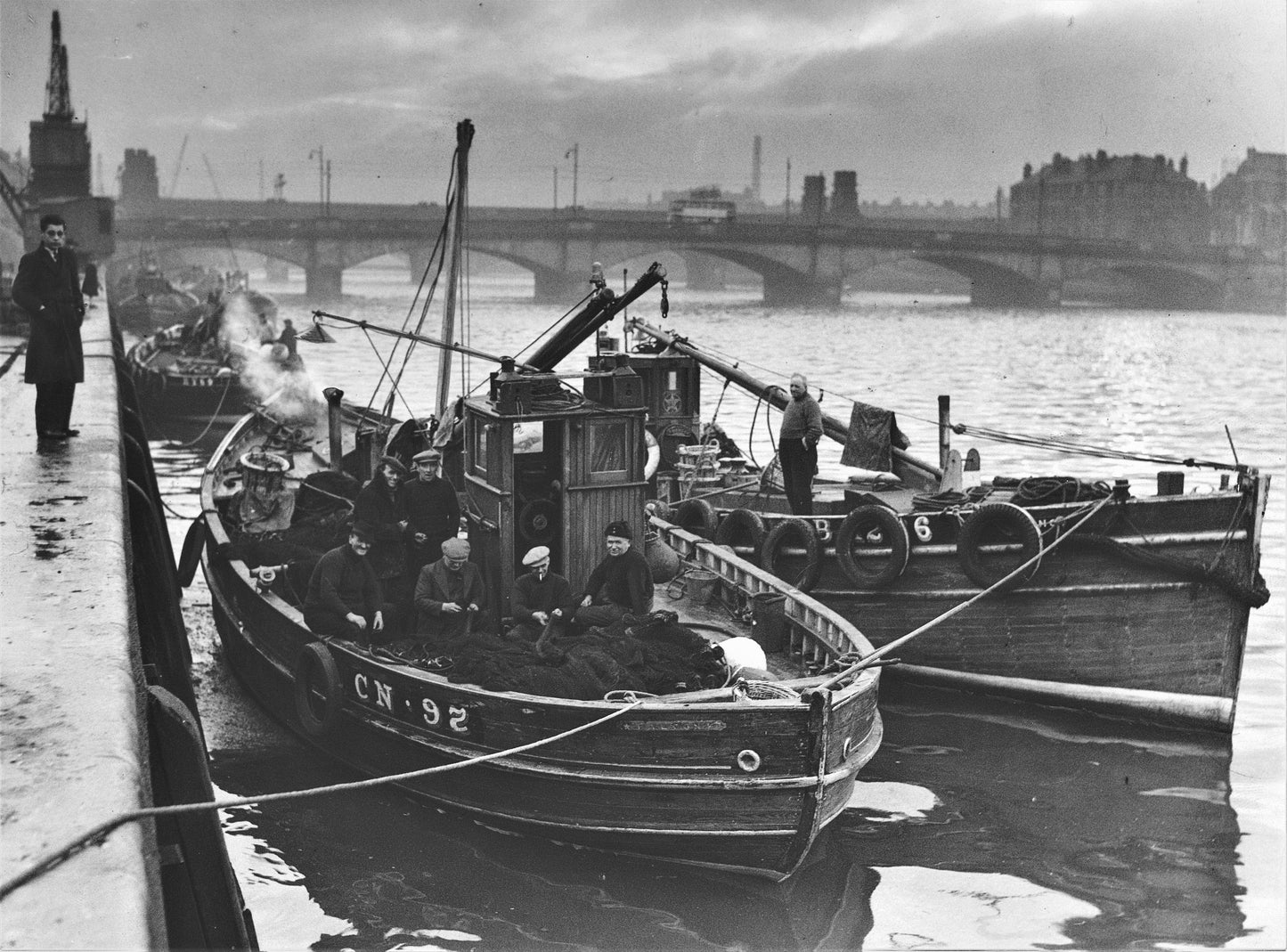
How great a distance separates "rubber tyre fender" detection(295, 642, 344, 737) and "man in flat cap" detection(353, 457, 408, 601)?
967 millimetres

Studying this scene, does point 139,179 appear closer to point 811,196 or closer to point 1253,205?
point 811,196

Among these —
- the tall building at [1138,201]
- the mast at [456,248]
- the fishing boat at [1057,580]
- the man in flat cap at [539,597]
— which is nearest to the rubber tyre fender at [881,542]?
the fishing boat at [1057,580]

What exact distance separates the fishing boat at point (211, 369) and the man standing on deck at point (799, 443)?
20730 millimetres

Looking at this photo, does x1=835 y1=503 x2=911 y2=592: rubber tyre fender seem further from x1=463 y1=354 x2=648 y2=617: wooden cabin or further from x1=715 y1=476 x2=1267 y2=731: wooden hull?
x1=463 y1=354 x2=648 y2=617: wooden cabin

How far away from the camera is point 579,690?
30.2 feet

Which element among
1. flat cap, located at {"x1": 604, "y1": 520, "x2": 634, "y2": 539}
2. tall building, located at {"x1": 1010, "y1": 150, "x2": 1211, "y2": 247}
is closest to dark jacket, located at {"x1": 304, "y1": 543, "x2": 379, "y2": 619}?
flat cap, located at {"x1": 604, "y1": 520, "x2": 634, "y2": 539}

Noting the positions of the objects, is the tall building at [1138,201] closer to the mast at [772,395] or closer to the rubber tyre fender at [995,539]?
the mast at [772,395]

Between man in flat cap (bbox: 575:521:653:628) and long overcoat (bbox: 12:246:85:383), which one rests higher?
long overcoat (bbox: 12:246:85:383)

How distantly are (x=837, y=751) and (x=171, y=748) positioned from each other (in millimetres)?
4335

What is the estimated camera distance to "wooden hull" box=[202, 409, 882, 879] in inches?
344

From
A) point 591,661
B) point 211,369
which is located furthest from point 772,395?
point 211,369

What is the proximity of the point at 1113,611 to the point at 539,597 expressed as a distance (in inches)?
255

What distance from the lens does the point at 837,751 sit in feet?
29.4

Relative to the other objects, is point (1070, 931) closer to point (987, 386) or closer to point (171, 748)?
point (171, 748)
